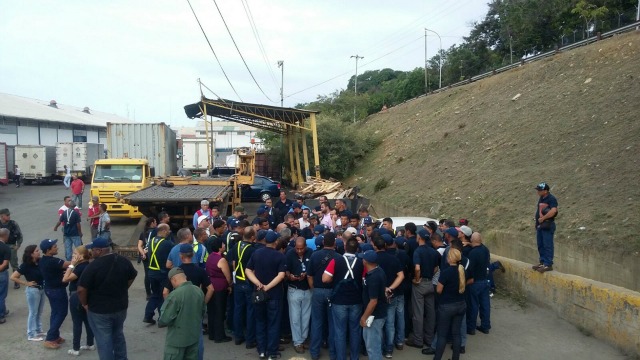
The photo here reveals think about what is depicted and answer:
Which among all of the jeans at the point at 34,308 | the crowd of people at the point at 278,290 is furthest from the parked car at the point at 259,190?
the jeans at the point at 34,308

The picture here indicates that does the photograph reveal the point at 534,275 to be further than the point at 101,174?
No

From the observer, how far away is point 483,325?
7.73 m

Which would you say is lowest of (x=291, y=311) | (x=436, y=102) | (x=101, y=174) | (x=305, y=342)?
(x=305, y=342)

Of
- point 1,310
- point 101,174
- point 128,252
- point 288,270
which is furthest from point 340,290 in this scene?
point 101,174

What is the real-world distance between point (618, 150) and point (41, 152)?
3350 cm

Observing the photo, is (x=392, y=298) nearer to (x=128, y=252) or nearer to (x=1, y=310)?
(x=1, y=310)

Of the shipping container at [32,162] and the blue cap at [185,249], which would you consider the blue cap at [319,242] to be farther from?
the shipping container at [32,162]

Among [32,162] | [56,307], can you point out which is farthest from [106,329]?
[32,162]

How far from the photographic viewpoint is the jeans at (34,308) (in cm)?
710

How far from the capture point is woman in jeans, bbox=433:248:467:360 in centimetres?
617

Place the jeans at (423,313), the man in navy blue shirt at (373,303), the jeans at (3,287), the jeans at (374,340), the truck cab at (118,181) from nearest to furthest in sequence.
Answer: the man in navy blue shirt at (373,303)
the jeans at (374,340)
the jeans at (423,313)
the jeans at (3,287)
the truck cab at (118,181)

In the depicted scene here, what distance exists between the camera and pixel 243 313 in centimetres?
725

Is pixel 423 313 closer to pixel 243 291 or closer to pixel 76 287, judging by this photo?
pixel 243 291

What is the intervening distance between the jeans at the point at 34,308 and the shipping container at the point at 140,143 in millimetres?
13206
